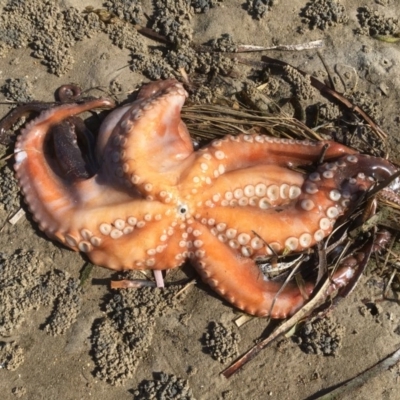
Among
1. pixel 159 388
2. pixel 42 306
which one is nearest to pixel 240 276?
pixel 159 388

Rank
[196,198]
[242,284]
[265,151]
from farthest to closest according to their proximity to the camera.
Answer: [265,151]
[242,284]
[196,198]

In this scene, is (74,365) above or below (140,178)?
below

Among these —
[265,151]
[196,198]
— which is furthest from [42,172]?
[265,151]

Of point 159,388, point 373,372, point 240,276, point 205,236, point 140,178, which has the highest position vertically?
point 140,178

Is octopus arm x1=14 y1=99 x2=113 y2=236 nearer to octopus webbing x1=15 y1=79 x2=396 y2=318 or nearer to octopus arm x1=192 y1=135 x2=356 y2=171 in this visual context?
octopus webbing x1=15 y1=79 x2=396 y2=318

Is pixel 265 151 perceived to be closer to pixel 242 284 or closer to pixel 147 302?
pixel 242 284

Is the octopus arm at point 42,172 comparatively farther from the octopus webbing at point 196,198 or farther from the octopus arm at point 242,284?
the octopus arm at point 242,284

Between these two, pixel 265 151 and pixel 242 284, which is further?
pixel 265 151

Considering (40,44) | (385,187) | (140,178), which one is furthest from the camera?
(40,44)

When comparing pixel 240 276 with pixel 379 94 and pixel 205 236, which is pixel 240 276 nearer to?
pixel 205 236
